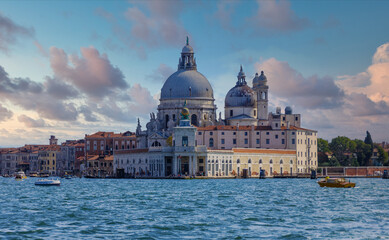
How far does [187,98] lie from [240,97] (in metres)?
8.58

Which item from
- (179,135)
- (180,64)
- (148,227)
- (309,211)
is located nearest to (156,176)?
(179,135)

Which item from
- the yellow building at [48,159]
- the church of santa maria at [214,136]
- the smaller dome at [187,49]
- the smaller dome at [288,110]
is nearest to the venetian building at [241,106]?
the church of santa maria at [214,136]

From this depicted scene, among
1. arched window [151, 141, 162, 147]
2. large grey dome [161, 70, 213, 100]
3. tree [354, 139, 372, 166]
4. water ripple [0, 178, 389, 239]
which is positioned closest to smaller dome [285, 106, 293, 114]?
large grey dome [161, 70, 213, 100]

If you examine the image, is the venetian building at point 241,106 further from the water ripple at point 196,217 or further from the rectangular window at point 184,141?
the water ripple at point 196,217

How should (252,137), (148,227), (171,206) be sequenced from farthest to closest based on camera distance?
(252,137), (171,206), (148,227)

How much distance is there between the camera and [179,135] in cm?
11044

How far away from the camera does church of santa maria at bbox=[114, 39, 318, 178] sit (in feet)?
365

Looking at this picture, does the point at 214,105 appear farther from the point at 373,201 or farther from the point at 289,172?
the point at 373,201

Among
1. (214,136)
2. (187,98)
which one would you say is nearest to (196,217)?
(214,136)

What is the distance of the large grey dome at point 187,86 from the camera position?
127 meters

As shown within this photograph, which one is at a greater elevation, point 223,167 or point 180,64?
point 180,64

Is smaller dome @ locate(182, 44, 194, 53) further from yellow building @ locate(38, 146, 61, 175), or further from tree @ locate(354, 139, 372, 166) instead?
yellow building @ locate(38, 146, 61, 175)

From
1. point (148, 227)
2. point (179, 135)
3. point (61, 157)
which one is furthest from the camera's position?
point (61, 157)

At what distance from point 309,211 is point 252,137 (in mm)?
76546
